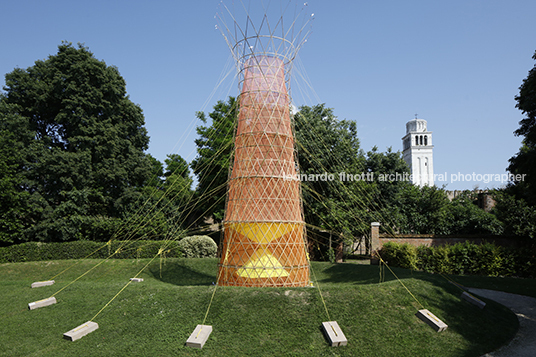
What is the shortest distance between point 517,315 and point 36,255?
28.9 m

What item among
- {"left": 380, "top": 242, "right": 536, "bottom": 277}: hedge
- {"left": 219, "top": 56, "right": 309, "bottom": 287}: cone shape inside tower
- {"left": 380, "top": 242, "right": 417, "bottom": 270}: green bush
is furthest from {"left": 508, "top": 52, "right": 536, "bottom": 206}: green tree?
{"left": 219, "top": 56, "right": 309, "bottom": 287}: cone shape inside tower

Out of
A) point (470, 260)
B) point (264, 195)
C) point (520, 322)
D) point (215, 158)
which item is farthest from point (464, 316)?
point (215, 158)

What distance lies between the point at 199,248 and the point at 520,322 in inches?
812

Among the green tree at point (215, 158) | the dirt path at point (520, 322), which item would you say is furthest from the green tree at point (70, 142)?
the dirt path at point (520, 322)

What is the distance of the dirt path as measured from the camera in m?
9.05

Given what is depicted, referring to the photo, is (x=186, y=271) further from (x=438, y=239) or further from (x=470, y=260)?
(x=438, y=239)

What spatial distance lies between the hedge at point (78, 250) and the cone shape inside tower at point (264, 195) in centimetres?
1199

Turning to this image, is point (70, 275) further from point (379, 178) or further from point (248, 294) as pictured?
point (379, 178)

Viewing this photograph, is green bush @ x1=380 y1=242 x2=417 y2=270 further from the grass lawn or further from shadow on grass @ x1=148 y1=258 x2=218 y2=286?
shadow on grass @ x1=148 y1=258 x2=218 y2=286

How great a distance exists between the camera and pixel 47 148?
90.4ft

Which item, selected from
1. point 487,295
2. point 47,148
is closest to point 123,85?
point 47,148

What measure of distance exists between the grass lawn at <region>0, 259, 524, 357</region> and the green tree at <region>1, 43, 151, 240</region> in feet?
47.5

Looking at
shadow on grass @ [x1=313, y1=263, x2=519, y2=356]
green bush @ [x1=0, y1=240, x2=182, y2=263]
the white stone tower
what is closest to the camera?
shadow on grass @ [x1=313, y1=263, x2=519, y2=356]

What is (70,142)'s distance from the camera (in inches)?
1075
